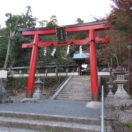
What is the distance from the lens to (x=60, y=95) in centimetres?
2598

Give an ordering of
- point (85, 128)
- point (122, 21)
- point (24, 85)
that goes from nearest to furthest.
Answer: point (85, 128)
point (122, 21)
point (24, 85)

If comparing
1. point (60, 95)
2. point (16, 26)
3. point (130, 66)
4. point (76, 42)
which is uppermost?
point (16, 26)

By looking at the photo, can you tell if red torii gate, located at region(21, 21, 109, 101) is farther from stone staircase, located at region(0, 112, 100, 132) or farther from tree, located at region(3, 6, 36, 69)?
tree, located at region(3, 6, 36, 69)

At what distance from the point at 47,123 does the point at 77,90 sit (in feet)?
59.2

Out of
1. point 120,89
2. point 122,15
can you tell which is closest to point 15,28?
point 120,89

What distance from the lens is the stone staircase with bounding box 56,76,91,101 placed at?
25269 millimetres

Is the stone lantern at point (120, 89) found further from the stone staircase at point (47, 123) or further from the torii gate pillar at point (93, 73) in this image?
the stone staircase at point (47, 123)

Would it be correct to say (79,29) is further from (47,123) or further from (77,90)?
(47,123)

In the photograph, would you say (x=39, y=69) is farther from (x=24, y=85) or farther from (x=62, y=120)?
(x=62, y=120)

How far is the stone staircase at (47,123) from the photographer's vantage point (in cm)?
877

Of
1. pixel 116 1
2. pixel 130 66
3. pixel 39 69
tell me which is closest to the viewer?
pixel 116 1

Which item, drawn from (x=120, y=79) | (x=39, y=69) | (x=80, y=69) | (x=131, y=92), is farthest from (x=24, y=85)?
(x=120, y=79)

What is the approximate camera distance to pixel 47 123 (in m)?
9.34

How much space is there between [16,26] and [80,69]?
10.4 metres
